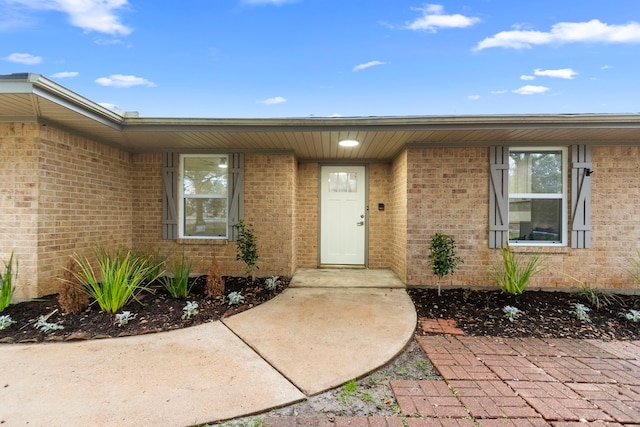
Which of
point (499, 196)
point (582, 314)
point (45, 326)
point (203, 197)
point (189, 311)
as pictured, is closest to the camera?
point (45, 326)

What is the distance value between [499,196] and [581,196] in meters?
1.20

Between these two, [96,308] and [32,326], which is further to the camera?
[96,308]

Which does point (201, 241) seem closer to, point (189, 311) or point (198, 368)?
point (189, 311)

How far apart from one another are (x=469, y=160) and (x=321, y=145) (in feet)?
7.80

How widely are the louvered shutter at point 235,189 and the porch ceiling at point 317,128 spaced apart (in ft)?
1.34

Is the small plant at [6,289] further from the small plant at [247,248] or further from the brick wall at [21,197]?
the small plant at [247,248]

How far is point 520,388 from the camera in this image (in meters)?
2.09

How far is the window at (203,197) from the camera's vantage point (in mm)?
5281

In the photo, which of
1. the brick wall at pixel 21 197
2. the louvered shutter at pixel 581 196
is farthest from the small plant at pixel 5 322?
the louvered shutter at pixel 581 196

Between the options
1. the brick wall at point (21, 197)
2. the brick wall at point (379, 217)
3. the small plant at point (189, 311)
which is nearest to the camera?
the small plant at point (189, 311)

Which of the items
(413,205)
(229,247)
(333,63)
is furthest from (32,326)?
(333,63)

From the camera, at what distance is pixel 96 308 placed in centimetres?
346

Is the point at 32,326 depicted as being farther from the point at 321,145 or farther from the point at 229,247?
the point at 321,145

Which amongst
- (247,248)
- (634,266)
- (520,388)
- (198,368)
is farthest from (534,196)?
(198,368)
